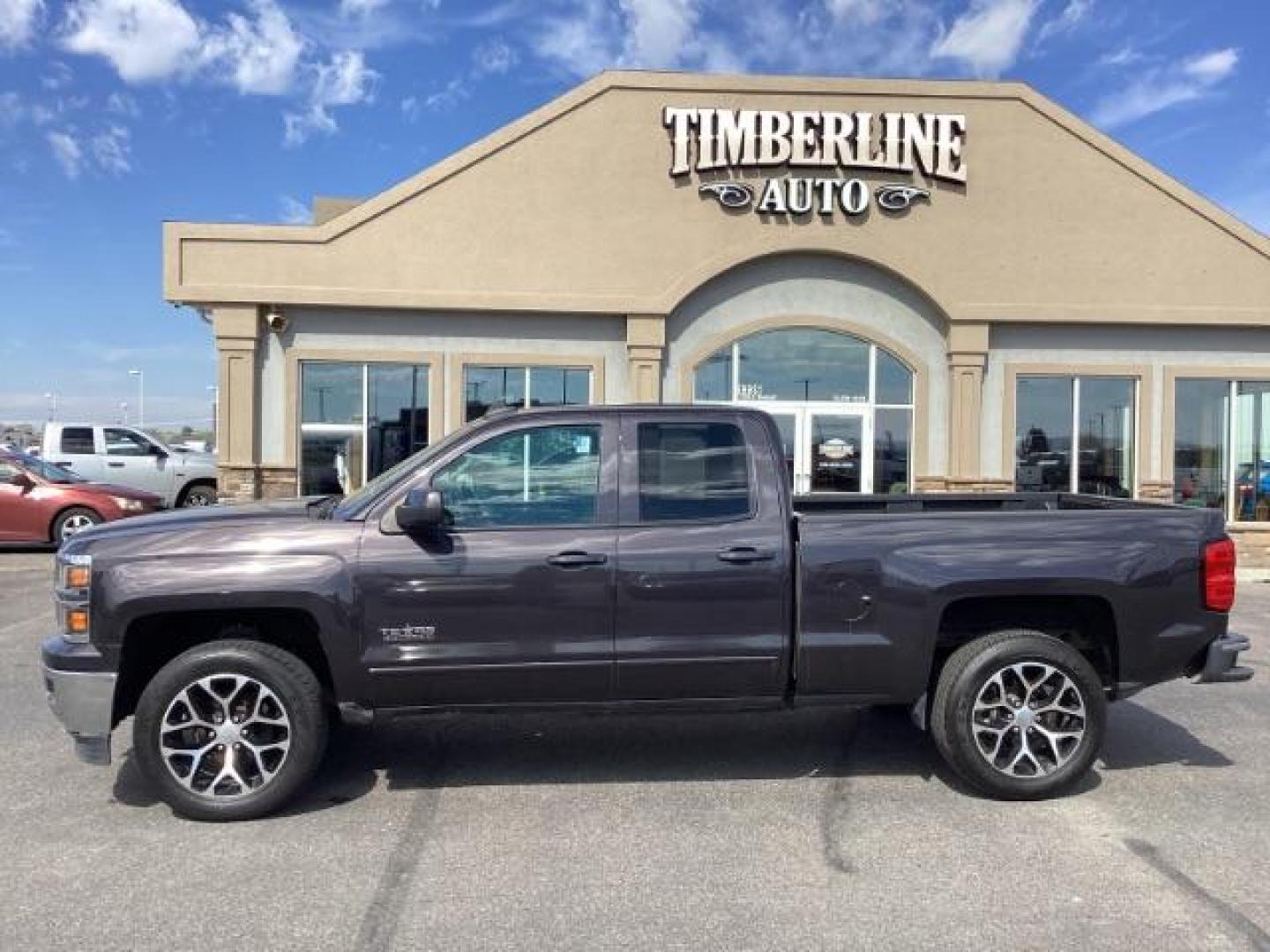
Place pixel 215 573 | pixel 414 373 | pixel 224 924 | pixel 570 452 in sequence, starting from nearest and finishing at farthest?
pixel 224 924
pixel 215 573
pixel 570 452
pixel 414 373

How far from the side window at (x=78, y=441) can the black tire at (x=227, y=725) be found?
15447mm

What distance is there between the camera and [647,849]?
432cm

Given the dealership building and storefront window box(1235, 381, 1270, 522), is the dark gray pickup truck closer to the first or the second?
the dealership building

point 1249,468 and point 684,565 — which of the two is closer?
point 684,565

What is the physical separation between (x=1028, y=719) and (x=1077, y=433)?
10776mm

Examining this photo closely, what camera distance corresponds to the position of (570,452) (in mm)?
4996

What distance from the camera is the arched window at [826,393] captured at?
47.5 feet

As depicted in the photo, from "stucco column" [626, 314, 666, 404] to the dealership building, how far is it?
52 mm

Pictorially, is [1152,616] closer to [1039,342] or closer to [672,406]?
[672,406]

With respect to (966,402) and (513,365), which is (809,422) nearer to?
(966,402)

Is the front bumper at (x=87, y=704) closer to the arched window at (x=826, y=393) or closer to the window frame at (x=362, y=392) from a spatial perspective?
the window frame at (x=362, y=392)

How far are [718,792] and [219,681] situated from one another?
2369 millimetres

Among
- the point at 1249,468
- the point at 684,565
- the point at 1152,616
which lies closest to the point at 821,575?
the point at 684,565

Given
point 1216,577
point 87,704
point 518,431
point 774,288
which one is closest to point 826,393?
point 774,288
